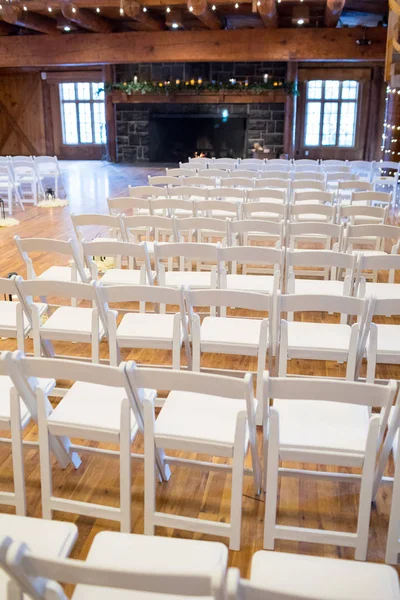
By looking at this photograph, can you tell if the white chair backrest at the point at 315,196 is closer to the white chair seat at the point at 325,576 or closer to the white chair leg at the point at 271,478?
the white chair leg at the point at 271,478

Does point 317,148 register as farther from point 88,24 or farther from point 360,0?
point 88,24

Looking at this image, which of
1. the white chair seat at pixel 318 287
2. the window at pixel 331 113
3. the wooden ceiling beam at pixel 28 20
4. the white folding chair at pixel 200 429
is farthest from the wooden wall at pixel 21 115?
the white folding chair at pixel 200 429

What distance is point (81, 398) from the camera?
2.81 metres

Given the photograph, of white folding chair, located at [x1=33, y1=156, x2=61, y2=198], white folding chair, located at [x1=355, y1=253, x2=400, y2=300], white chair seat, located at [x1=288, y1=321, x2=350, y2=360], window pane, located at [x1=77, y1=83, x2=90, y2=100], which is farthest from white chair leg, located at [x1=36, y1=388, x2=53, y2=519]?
window pane, located at [x1=77, y1=83, x2=90, y2=100]

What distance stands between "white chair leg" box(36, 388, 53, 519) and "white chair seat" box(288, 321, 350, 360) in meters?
1.44

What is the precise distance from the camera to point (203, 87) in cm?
1681

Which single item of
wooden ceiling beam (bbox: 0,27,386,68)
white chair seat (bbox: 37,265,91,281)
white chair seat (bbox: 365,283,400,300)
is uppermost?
wooden ceiling beam (bbox: 0,27,386,68)

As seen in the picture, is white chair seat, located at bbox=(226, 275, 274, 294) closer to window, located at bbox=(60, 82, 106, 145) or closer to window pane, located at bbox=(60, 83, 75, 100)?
window, located at bbox=(60, 82, 106, 145)

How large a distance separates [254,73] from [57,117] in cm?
673

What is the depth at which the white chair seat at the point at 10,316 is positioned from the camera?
3.94 meters

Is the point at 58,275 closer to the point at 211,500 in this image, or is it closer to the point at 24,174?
the point at 211,500

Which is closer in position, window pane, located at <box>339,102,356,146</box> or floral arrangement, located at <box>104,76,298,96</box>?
floral arrangement, located at <box>104,76,298,96</box>

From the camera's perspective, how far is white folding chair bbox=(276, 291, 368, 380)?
3.20 m

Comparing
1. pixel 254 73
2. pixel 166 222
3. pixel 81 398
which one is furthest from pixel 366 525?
pixel 254 73
